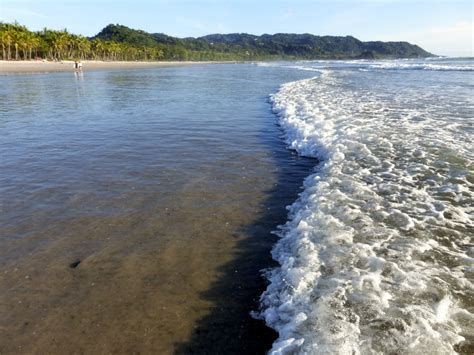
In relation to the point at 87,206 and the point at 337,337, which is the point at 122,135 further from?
the point at 337,337

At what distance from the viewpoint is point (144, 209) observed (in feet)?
19.7

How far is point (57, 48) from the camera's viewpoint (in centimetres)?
9350

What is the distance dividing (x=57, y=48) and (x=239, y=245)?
4175 inches

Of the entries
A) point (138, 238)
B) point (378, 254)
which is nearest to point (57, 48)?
point (138, 238)

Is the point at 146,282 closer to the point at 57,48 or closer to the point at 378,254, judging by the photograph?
the point at 378,254

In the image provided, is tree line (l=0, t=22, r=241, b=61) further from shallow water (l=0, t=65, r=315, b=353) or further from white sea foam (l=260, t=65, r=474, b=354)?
white sea foam (l=260, t=65, r=474, b=354)

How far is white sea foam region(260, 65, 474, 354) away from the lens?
128 inches

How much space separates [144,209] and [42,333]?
9.13ft

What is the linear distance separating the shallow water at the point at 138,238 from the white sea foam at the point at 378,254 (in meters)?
0.38

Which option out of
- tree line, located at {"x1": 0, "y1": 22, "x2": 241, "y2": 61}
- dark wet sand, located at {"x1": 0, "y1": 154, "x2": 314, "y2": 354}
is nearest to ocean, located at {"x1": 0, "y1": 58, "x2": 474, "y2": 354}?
dark wet sand, located at {"x1": 0, "y1": 154, "x2": 314, "y2": 354}

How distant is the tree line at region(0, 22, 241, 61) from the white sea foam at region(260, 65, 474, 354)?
8707cm

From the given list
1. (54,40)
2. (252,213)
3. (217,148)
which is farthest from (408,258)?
(54,40)

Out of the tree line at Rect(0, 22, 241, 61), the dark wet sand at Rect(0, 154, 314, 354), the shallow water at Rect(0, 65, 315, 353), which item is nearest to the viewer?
the dark wet sand at Rect(0, 154, 314, 354)

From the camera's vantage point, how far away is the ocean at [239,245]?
3385mm
